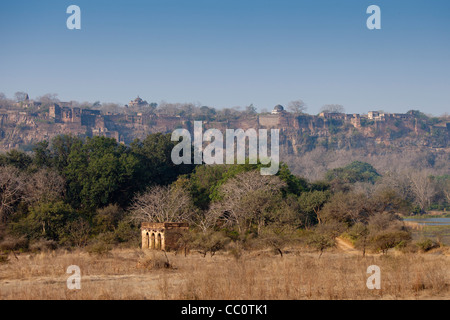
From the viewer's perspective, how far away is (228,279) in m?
17.0

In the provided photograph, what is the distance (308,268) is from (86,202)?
86.0 ft

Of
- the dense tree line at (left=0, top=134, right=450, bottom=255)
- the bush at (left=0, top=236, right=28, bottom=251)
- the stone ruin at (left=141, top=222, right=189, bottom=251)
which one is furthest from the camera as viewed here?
the dense tree line at (left=0, top=134, right=450, bottom=255)

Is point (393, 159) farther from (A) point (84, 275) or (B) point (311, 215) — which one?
(A) point (84, 275)

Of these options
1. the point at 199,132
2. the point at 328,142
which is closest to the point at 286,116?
the point at 328,142

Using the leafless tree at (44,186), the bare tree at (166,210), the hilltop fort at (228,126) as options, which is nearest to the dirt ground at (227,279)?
the bare tree at (166,210)

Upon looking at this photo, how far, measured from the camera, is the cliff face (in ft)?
525

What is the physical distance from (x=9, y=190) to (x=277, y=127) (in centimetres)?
14629

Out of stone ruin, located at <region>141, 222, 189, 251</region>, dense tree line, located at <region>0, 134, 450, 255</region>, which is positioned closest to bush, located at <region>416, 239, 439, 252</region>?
dense tree line, located at <region>0, 134, 450, 255</region>

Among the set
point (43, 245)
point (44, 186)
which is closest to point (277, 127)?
point (44, 186)

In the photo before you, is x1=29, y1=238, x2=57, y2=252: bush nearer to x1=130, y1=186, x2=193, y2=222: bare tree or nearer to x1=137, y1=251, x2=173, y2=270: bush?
x1=130, y1=186, x2=193, y2=222: bare tree

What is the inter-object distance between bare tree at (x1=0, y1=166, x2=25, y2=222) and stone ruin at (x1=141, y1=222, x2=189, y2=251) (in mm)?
12686

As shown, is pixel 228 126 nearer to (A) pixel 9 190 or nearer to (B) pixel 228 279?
(A) pixel 9 190

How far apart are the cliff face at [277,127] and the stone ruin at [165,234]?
412ft

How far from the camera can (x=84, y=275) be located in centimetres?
1981
